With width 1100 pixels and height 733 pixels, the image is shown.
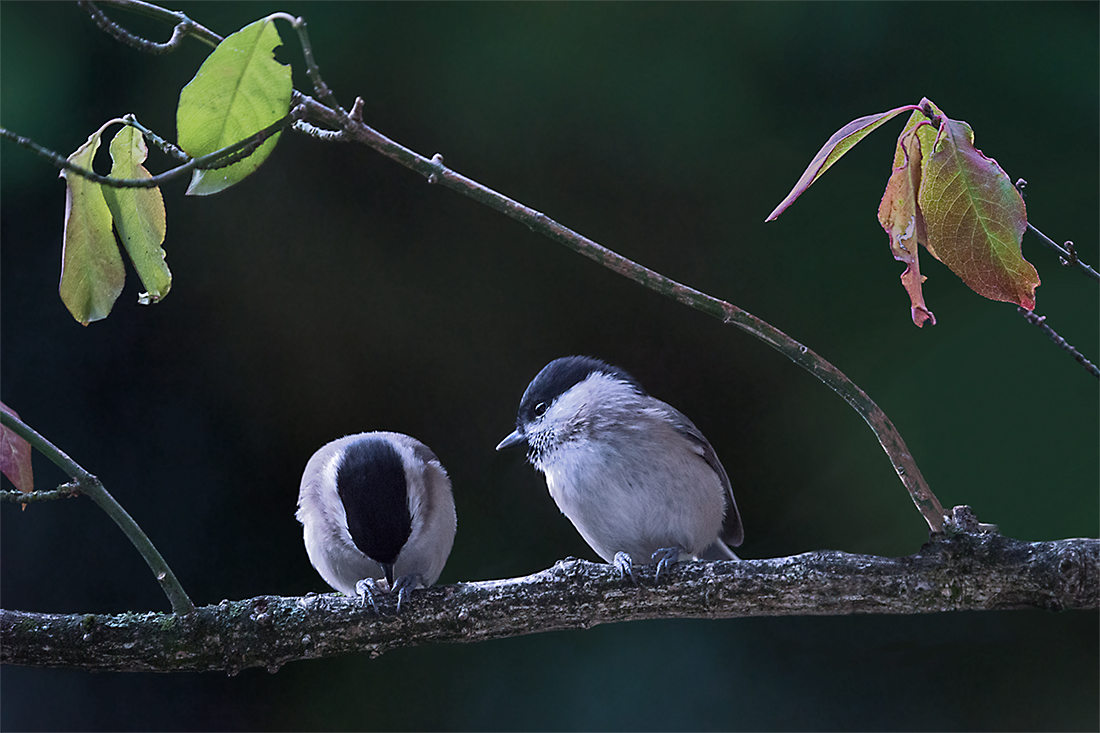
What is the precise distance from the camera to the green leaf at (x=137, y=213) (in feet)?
2.21

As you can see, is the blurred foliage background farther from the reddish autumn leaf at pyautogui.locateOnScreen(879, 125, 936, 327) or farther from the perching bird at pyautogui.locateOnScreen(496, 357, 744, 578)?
the reddish autumn leaf at pyautogui.locateOnScreen(879, 125, 936, 327)

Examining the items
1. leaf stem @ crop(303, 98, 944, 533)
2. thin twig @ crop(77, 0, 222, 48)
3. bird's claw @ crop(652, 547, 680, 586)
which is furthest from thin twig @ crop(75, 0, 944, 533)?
bird's claw @ crop(652, 547, 680, 586)

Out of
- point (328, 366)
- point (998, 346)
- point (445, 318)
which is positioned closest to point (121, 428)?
point (328, 366)

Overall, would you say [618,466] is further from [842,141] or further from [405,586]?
[842,141]

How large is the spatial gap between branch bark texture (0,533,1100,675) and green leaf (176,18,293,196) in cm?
48

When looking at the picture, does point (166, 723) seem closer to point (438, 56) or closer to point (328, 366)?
point (328, 366)

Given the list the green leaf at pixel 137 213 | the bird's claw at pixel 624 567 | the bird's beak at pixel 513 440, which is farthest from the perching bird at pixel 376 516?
the green leaf at pixel 137 213

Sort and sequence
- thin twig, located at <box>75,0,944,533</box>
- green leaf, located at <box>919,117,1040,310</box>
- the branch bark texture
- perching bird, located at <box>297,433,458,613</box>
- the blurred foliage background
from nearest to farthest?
green leaf, located at <box>919,117,1040,310</box> < thin twig, located at <box>75,0,944,533</box> < the branch bark texture < perching bird, located at <box>297,433,458,613</box> < the blurred foliage background

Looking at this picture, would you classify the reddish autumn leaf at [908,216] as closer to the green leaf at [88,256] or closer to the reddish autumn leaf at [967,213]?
the reddish autumn leaf at [967,213]

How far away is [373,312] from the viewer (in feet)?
4.48

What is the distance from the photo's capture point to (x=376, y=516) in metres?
0.90

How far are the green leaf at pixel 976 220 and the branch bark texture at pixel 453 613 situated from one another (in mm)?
315

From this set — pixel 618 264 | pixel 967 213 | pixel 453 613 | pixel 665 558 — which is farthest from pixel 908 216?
pixel 453 613

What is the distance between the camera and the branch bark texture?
2.52 ft
